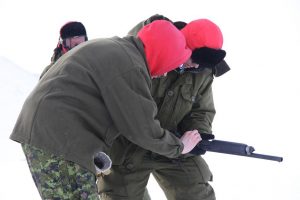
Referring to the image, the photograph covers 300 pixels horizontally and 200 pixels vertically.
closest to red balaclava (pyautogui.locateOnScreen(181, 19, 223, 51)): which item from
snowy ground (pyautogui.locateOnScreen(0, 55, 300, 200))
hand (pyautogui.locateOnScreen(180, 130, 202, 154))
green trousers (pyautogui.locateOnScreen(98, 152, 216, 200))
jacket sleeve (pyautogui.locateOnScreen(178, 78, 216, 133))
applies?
jacket sleeve (pyautogui.locateOnScreen(178, 78, 216, 133))

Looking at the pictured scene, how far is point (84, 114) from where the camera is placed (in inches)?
78.2

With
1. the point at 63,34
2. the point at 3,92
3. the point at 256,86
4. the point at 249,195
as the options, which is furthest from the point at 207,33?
the point at 3,92

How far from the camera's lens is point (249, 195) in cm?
388

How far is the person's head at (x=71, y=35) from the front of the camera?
3.65 m

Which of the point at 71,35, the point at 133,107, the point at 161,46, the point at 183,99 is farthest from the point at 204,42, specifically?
the point at 71,35

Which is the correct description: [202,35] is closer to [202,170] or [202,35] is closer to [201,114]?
[201,114]

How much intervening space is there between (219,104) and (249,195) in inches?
138

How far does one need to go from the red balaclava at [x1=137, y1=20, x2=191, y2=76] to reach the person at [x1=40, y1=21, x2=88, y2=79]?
1519mm

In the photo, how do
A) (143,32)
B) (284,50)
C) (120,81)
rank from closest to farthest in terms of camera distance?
(120,81) < (143,32) < (284,50)

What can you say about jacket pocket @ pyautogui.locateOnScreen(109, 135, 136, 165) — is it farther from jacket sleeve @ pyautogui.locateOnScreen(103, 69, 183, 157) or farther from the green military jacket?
jacket sleeve @ pyautogui.locateOnScreen(103, 69, 183, 157)

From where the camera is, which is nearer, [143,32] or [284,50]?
[143,32]

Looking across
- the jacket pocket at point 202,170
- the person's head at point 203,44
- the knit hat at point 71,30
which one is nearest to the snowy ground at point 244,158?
the jacket pocket at point 202,170

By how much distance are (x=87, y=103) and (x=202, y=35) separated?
3.15ft

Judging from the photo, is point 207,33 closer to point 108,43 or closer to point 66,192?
point 108,43
